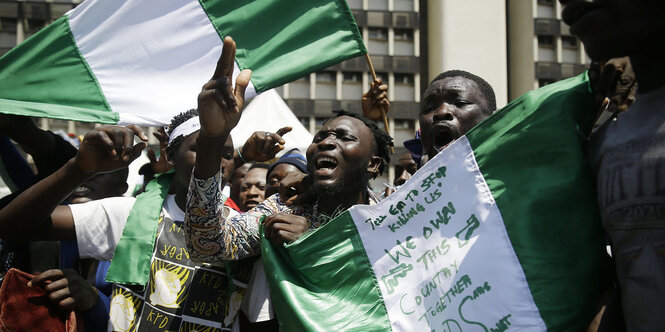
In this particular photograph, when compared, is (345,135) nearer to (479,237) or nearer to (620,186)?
(479,237)

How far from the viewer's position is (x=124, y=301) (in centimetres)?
290

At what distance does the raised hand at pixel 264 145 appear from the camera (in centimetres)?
382

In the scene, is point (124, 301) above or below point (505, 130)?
below

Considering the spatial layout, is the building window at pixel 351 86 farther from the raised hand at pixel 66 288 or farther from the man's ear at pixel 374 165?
the raised hand at pixel 66 288

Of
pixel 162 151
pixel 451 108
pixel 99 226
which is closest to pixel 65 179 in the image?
pixel 99 226

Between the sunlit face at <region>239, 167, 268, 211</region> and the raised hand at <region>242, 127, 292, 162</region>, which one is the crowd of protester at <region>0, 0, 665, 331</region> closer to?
the raised hand at <region>242, 127, 292, 162</region>

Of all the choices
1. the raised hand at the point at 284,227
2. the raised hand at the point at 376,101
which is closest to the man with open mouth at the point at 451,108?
the raised hand at the point at 284,227

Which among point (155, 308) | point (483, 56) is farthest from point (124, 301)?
point (483, 56)

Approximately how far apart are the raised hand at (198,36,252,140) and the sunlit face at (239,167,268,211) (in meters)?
2.95

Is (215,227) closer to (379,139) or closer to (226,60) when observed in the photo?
(226,60)

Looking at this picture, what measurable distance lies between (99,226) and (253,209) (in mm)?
715

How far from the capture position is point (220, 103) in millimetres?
2363

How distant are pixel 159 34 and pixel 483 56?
28.0 feet

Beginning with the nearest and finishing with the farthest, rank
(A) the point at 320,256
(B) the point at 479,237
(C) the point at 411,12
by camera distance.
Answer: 1. (B) the point at 479,237
2. (A) the point at 320,256
3. (C) the point at 411,12
